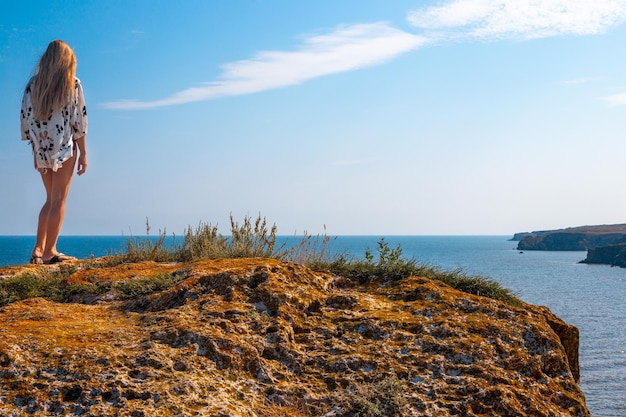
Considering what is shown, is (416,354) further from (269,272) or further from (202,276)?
(202,276)

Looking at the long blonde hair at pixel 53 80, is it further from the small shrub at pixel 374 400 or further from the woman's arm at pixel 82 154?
the small shrub at pixel 374 400

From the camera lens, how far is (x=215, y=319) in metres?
5.36

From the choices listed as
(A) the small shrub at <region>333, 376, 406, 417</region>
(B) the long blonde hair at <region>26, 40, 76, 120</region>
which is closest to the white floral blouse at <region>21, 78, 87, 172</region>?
(B) the long blonde hair at <region>26, 40, 76, 120</region>

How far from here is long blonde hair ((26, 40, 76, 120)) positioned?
9.48 m

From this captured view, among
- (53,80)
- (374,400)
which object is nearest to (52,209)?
(53,80)

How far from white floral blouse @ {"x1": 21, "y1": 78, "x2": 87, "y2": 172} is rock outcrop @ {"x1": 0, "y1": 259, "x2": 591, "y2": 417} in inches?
157

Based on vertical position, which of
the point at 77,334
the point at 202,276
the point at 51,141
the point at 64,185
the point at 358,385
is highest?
the point at 51,141

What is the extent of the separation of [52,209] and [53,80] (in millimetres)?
2139

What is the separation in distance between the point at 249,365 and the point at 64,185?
642 centimetres

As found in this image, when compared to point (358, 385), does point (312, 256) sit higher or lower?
higher

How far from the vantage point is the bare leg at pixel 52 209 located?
9625mm

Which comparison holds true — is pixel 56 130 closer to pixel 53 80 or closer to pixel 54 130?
pixel 54 130

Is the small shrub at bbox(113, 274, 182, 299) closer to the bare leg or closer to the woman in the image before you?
the woman

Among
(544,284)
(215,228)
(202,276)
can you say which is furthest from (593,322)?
(202,276)
